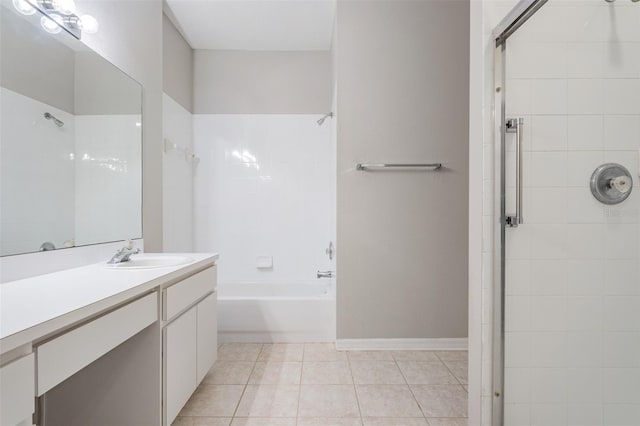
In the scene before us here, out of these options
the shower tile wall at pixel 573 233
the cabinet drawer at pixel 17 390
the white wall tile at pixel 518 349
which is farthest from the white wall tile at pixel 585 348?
the cabinet drawer at pixel 17 390

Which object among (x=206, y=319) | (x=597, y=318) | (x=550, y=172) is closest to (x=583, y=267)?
(x=597, y=318)

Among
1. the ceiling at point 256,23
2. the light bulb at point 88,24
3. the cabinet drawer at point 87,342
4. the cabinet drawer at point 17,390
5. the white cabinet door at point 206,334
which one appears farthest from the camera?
the ceiling at point 256,23

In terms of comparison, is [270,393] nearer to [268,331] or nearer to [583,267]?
[268,331]

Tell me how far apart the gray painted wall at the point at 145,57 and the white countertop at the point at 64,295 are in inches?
32.3

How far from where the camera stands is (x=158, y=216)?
92.0 inches

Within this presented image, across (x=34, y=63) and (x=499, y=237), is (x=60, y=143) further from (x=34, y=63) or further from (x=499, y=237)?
(x=499, y=237)

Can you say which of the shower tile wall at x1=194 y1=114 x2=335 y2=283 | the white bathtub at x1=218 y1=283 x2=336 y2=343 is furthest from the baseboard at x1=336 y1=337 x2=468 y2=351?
the shower tile wall at x1=194 y1=114 x2=335 y2=283

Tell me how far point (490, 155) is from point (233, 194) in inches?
97.1

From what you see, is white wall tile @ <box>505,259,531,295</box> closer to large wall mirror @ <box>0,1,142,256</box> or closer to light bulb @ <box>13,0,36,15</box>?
large wall mirror @ <box>0,1,142,256</box>

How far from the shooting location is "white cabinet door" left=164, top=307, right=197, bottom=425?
1.33 m

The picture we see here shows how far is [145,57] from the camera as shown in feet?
6.98

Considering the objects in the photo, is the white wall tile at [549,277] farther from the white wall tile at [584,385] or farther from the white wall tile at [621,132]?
the white wall tile at [621,132]

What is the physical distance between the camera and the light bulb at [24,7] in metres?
1.22

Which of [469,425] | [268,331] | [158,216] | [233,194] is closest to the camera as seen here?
[469,425]
